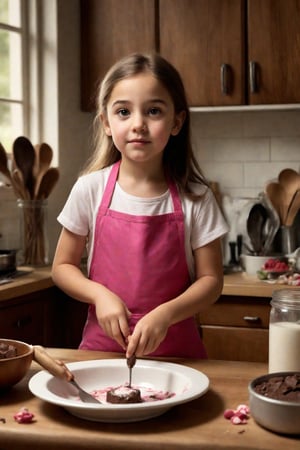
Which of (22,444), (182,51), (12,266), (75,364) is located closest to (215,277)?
(75,364)

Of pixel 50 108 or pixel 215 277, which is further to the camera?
pixel 50 108

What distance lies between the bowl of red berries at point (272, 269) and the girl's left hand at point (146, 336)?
1566 mm

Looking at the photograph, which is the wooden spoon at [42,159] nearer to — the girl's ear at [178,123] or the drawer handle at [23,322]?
the drawer handle at [23,322]

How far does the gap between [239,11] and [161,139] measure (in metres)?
1.66

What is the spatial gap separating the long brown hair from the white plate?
0.64 m

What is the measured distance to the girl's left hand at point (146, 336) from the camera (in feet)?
4.51

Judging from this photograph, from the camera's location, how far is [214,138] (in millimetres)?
3570

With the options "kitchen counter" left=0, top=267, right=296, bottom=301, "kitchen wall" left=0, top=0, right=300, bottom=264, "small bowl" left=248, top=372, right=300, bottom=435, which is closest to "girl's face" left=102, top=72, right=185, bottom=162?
"small bowl" left=248, top=372, right=300, bottom=435

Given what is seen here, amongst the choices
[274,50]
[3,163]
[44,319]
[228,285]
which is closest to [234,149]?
[274,50]

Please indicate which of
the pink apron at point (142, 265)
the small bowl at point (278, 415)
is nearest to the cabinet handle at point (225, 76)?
the pink apron at point (142, 265)

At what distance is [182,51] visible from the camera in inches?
128

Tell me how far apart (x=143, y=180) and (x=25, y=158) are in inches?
50.5

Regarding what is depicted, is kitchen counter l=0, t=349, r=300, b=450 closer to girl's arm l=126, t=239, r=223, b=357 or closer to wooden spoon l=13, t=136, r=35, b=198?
girl's arm l=126, t=239, r=223, b=357

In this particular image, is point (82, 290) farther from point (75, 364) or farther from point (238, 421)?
point (238, 421)
